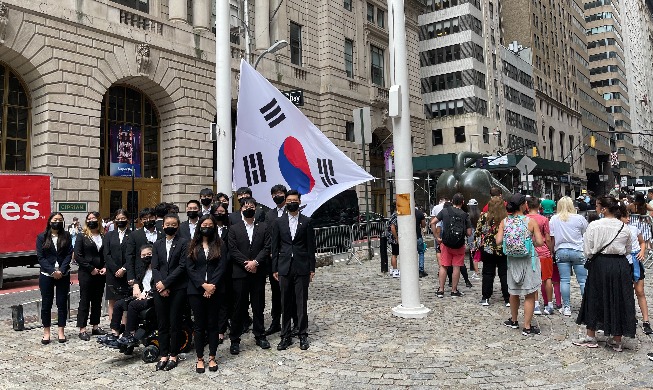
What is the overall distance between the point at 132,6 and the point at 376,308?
19.8 meters

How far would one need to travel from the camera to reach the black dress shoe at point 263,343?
6837 mm

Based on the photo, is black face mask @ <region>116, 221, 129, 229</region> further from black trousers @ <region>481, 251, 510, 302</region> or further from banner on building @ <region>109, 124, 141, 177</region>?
banner on building @ <region>109, 124, 141, 177</region>

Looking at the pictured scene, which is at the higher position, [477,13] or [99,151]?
[477,13]

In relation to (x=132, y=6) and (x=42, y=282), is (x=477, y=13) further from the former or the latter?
(x=42, y=282)

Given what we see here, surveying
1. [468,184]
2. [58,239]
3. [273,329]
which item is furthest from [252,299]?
[468,184]

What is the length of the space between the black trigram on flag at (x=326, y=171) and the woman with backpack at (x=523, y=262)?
10.5ft

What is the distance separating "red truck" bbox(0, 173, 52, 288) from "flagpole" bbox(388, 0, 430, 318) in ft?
33.6

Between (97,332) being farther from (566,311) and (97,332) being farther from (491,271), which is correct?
(566,311)

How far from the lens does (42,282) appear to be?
24.7 ft

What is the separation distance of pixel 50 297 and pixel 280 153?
4341 mm

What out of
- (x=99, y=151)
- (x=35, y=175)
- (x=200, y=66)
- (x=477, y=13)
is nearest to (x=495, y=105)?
(x=477, y=13)

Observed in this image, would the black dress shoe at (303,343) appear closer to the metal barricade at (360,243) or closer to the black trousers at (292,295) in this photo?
the black trousers at (292,295)

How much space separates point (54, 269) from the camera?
7453 millimetres

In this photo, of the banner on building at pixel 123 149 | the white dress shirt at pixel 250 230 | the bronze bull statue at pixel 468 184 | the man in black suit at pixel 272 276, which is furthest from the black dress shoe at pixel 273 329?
the banner on building at pixel 123 149
